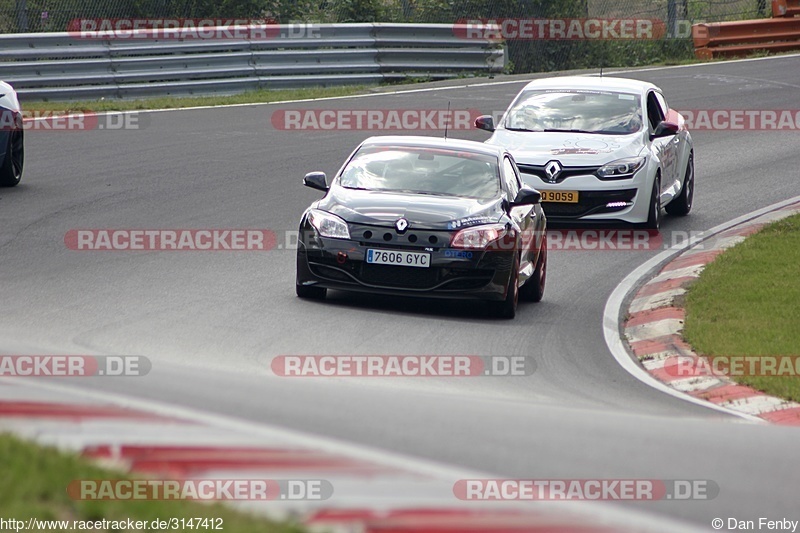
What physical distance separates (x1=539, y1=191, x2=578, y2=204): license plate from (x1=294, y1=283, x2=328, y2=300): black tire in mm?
4378

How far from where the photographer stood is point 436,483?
14.7 feet

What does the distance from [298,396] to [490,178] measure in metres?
5.37

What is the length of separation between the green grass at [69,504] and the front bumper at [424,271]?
5.90 meters

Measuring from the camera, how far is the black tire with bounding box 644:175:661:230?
14.6m

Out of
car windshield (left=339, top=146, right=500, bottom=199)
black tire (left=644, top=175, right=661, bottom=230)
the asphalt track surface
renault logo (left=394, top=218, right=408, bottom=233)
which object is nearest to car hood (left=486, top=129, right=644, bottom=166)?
black tire (left=644, top=175, right=661, bottom=230)

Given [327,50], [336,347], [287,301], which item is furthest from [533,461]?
[327,50]

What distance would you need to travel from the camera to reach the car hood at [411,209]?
403 inches

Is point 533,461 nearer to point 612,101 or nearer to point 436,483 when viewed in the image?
point 436,483

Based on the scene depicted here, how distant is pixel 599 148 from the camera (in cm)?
1445

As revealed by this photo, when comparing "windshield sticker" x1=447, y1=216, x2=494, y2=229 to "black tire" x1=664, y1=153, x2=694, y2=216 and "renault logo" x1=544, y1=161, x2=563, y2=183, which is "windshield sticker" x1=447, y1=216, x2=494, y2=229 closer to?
"renault logo" x1=544, y1=161, x2=563, y2=183

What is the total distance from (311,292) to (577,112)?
19.2 feet

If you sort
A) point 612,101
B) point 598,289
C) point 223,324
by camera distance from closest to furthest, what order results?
point 223,324, point 598,289, point 612,101

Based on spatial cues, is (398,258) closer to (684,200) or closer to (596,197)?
(596,197)

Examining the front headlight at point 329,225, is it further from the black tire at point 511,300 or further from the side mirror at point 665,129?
the side mirror at point 665,129
